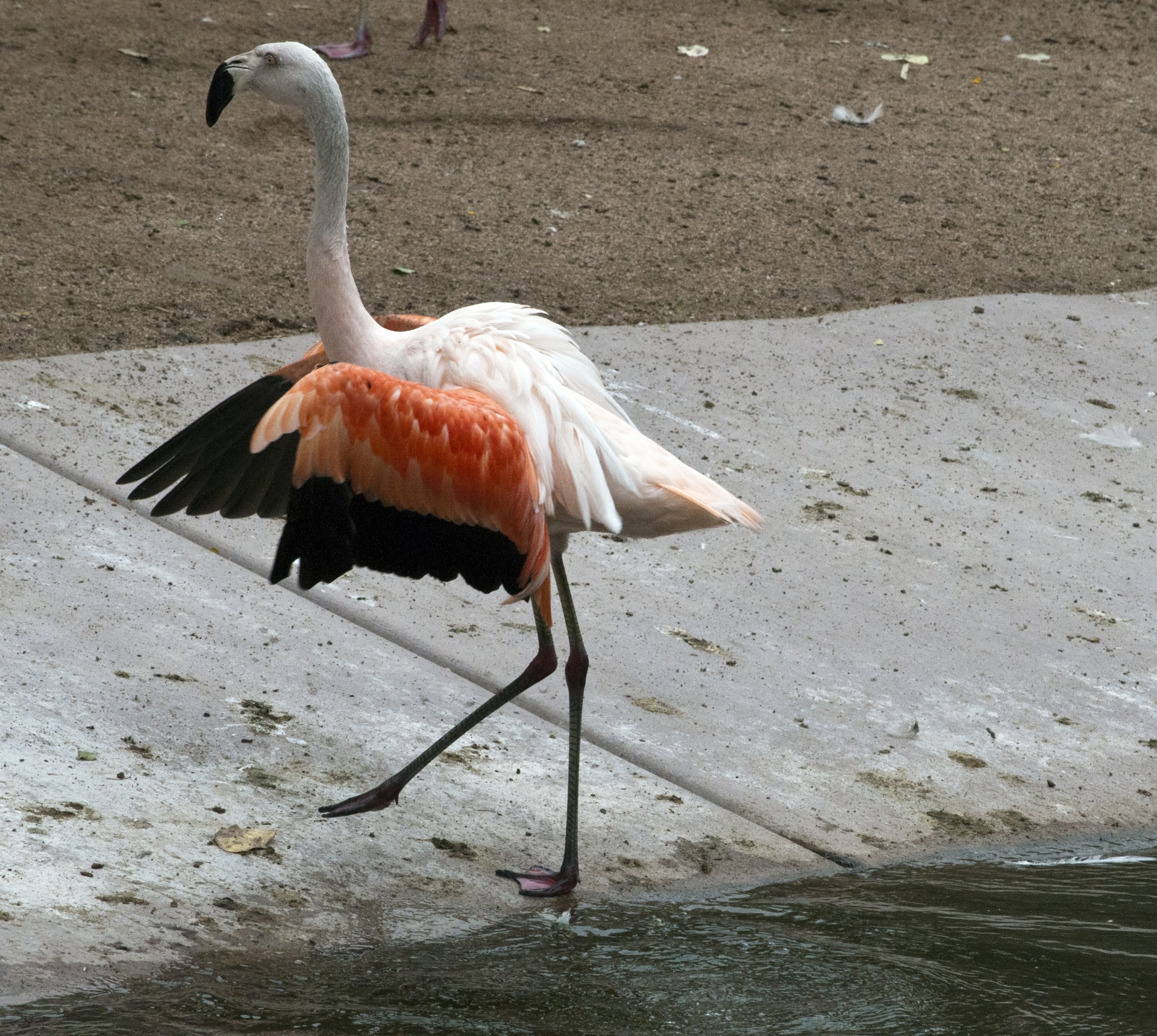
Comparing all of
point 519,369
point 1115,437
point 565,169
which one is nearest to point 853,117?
point 565,169

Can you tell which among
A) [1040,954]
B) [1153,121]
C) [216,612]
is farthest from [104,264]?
[1153,121]

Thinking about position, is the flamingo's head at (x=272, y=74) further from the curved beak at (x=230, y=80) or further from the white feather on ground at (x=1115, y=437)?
the white feather on ground at (x=1115, y=437)

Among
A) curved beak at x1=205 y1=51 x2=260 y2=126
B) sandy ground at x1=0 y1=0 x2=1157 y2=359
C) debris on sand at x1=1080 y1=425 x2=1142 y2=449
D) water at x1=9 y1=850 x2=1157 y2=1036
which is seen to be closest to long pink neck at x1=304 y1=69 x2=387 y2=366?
curved beak at x1=205 y1=51 x2=260 y2=126

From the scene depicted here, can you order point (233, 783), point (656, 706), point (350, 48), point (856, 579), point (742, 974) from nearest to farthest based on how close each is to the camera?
point (742, 974), point (233, 783), point (656, 706), point (856, 579), point (350, 48)

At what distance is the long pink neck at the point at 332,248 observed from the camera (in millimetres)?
3342

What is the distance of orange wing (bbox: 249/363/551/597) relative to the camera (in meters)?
2.92

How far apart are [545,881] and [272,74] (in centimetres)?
179

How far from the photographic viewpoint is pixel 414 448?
2.95 metres

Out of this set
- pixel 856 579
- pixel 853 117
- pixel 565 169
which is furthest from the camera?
pixel 853 117

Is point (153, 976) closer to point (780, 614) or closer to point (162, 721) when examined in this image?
point (162, 721)

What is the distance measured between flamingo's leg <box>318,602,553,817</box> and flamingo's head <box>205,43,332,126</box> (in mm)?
1219

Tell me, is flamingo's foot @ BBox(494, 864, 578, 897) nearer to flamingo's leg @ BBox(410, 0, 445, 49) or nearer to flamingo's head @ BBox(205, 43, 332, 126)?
flamingo's head @ BBox(205, 43, 332, 126)

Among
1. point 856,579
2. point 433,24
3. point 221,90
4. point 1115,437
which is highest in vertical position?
point 433,24

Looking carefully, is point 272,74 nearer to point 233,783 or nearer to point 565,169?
point 233,783
